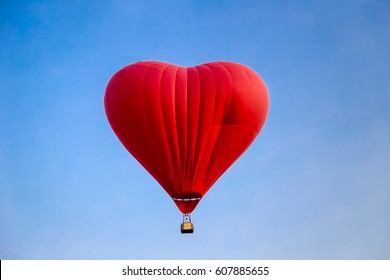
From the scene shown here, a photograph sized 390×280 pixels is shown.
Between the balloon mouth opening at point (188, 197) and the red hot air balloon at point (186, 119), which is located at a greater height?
the red hot air balloon at point (186, 119)

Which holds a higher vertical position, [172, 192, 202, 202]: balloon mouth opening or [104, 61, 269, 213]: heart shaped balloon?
[104, 61, 269, 213]: heart shaped balloon

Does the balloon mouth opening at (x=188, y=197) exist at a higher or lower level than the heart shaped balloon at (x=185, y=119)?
lower

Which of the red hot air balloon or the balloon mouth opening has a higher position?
the red hot air balloon

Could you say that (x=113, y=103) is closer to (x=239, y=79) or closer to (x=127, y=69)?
(x=127, y=69)
